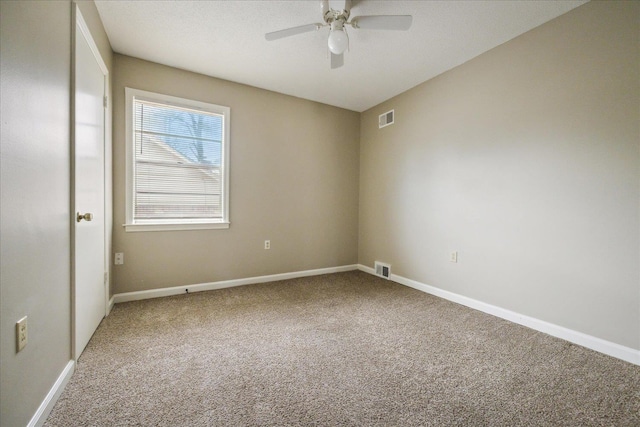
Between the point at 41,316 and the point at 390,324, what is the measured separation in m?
2.25

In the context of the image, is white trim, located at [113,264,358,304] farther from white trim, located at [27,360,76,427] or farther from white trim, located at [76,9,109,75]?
white trim, located at [76,9,109,75]

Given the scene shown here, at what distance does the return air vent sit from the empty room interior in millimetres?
67

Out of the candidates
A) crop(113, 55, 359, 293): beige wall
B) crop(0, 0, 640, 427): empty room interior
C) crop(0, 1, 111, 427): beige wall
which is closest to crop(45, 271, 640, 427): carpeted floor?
crop(0, 0, 640, 427): empty room interior

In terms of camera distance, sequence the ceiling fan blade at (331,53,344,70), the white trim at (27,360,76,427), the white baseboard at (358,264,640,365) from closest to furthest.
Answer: the white trim at (27,360,76,427), the white baseboard at (358,264,640,365), the ceiling fan blade at (331,53,344,70)

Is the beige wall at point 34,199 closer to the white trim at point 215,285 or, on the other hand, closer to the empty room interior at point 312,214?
the empty room interior at point 312,214

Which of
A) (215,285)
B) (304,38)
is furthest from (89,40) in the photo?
(215,285)

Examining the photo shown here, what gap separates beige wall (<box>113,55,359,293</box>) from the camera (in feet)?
9.28

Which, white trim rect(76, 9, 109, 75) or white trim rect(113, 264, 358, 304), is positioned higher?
white trim rect(76, 9, 109, 75)

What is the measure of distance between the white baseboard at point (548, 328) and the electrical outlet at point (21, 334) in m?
3.24

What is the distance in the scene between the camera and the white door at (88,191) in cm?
167

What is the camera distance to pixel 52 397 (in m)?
1.31

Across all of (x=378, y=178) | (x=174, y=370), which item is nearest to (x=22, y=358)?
(x=174, y=370)

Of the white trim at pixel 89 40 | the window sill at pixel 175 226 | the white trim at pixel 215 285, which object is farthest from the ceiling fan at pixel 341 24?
the white trim at pixel 215 285

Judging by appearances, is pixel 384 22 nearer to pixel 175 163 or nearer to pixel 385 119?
pixel 385 119
